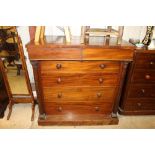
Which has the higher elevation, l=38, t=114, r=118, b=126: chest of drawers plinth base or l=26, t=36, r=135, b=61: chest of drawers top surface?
l=26, t=36, r=135, b=61: chest of drawers top surface

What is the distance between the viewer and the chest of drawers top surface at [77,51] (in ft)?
5.29

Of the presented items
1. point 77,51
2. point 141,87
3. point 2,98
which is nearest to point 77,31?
point 77,51

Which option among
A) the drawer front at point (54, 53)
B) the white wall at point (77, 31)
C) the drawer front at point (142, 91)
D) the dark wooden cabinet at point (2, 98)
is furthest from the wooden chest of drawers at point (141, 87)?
the dark wooden cabinet at point (2, 98)

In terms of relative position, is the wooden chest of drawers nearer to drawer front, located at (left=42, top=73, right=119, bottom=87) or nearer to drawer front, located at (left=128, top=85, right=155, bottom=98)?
drawer front, located at (left=128, top=85, right=155, bottom=98)

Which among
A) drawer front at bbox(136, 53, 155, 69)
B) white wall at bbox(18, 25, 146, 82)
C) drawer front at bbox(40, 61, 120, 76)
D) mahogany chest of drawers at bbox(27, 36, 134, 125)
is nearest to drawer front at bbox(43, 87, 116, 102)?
mahogany chest of drawers at bbox(27, 36, 134, 125)

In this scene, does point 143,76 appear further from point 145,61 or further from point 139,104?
point 139,104

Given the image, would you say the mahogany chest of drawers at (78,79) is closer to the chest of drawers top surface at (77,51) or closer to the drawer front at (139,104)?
the chest of drawers top surface at (77,51)

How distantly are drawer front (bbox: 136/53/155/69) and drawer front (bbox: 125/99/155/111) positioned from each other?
21.4 inches

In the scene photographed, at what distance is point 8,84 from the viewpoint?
2156 mm

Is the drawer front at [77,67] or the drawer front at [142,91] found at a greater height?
the drawer front at [77,67]

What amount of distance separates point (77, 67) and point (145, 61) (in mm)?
851

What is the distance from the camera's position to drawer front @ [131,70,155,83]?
2.00m
